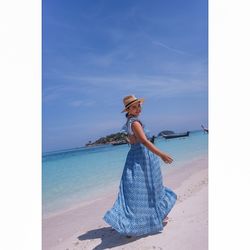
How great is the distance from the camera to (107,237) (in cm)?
241

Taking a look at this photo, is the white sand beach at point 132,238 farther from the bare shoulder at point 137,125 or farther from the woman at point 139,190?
the bare shoulder at point 137,125

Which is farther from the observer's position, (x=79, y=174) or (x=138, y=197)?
(x=79, y=174)

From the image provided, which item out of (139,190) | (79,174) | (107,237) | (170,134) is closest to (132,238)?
(107,237)

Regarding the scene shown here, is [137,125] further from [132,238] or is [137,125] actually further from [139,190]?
[132,238]

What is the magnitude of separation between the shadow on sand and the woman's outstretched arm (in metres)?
0.46

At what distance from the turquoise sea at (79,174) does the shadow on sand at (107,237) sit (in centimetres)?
19

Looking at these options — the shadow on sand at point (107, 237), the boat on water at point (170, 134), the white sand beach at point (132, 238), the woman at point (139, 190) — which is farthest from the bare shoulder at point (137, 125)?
the shadow on sand at point (107, 237)

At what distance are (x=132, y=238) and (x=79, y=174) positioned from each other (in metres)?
0.49

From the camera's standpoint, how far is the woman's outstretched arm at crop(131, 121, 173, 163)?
93.6 inches

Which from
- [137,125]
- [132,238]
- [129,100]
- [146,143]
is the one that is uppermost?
[129,100]

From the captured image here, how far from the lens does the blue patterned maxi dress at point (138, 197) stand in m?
2.39

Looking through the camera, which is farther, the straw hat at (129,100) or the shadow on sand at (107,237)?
the straw hat at (129,100)
